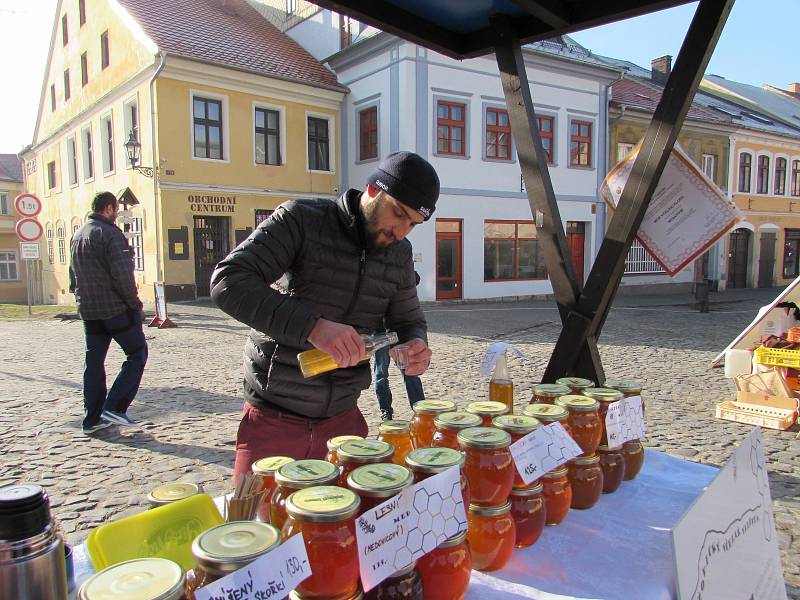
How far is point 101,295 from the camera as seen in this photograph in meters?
4.48

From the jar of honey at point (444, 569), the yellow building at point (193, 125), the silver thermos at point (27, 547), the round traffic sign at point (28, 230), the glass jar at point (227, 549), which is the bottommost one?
the jar of honey at point (444, 569)

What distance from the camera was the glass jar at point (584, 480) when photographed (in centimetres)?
183

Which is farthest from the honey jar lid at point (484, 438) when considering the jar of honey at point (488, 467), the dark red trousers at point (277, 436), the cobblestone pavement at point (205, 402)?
the cobblestone pavement at point (205, 402)

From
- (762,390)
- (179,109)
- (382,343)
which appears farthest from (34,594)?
(179,109)

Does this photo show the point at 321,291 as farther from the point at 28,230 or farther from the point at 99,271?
the point at 28,230

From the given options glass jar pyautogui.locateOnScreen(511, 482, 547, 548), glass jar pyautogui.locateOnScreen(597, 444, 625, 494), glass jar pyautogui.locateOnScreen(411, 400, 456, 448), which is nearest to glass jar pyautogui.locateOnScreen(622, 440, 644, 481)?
glass jar pyautogui.locateOnScreen(597, 444, 625, 494)

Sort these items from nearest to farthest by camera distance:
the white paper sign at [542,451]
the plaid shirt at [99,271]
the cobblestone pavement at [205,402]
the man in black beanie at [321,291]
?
the white paper sign at [542,451]
the man in black beanie at [321,291]
the cobblestone pavement at [205,402]
the plaid shirt at [99,271]

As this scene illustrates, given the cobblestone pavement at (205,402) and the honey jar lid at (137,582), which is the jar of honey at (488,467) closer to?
the honey jar lid at (137,582)

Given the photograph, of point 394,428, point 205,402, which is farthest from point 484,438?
point 205,402

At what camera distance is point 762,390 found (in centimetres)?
530

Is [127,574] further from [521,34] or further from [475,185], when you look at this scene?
[475,185]

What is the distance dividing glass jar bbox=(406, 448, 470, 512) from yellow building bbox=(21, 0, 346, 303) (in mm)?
13370

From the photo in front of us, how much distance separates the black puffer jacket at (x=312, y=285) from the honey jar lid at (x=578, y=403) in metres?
0.61

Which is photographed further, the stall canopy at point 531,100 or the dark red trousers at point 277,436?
the stall canopy at point 531,100
